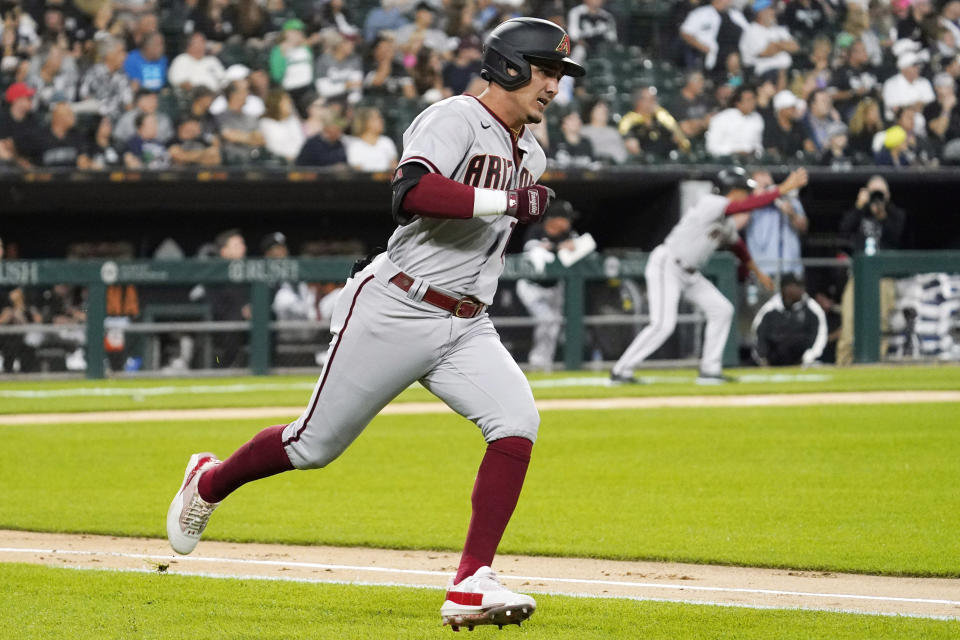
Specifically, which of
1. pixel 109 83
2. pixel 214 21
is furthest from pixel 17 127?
pixel 214 21

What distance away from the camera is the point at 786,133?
17.3 m

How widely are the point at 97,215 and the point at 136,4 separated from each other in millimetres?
2720

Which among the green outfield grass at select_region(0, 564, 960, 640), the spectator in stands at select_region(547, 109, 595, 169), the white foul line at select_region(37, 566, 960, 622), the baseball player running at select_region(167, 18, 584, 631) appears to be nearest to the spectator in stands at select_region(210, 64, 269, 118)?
the spectator in stands at select_region(547, 109, 595, 169)

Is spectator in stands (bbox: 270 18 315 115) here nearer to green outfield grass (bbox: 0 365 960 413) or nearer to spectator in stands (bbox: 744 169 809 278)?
green outfield grass (bbox: 0 365 960 413)

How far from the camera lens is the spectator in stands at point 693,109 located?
17172mm

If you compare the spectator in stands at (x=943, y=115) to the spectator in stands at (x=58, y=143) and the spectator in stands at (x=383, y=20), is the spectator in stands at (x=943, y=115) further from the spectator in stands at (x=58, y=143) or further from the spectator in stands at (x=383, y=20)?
the spectator in stands at (x=58, y=143)

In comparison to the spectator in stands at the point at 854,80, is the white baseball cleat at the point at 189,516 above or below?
below

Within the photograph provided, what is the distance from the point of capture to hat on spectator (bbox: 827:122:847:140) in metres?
17.5

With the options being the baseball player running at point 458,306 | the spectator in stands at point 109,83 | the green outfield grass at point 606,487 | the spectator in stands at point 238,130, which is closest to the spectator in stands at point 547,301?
the spectator in stands at point 238,130

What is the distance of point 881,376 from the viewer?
14.7 m

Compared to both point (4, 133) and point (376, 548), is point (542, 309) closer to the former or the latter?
point (4, 133)

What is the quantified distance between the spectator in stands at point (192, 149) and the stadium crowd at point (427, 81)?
2cm

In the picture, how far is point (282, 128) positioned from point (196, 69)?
4.81 feet

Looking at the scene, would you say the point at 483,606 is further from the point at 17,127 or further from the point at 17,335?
the point at 17,127
